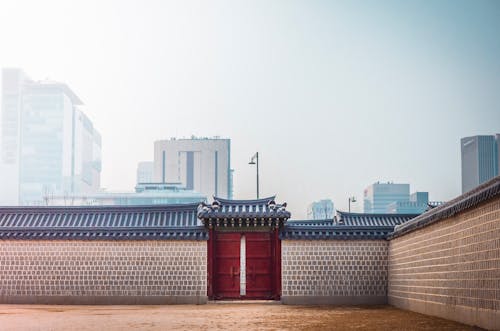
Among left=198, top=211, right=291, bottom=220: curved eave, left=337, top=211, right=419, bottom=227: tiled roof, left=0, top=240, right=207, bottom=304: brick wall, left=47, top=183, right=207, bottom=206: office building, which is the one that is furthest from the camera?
left=47, top=183, right=207, bottom=206: office building

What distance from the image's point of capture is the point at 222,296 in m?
28.7

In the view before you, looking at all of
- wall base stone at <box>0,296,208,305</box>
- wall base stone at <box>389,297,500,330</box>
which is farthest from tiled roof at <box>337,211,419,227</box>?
wall base stone at <box>389,297,500,330</box>

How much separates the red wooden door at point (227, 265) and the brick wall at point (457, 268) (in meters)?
6.53

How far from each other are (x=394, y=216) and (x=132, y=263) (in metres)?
16.4

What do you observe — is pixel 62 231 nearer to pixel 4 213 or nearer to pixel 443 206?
pixel 4 213

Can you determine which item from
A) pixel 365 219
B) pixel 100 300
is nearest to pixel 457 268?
pixel 100 300

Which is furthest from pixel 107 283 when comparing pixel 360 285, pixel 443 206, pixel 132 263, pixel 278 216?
pixel 443 206

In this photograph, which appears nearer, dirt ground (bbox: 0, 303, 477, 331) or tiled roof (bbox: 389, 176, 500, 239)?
tiled roof (bbox: 389, 176, 500, 239)

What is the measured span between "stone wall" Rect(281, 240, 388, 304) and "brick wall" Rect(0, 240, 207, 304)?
11.0ft

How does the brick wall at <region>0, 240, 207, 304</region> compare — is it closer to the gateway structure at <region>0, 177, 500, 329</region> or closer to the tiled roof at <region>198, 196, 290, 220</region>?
the gateway structure at <region>0, 177, 500, 329</region>

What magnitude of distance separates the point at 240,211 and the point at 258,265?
2195 mm

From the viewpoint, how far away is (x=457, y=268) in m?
18.3

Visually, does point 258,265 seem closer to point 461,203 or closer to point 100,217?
point 100,217

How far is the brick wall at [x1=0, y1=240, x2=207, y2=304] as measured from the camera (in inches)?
1105
